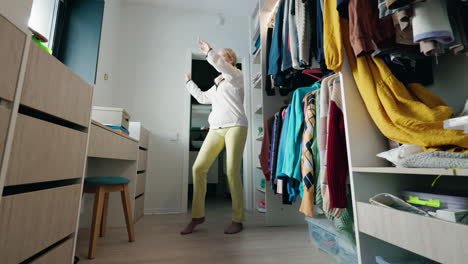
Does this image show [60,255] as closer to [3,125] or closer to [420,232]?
[3,125]

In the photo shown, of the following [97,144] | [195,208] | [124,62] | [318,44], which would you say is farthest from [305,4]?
[124,62]

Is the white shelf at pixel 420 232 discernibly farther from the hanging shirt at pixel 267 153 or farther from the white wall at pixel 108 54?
the white wall at pixel 108 54

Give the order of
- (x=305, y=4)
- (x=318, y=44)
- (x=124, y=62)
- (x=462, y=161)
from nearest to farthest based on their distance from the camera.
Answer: (x=462, y=161), (x=318, y=44), (x=305, y=4), (x=124, y=62)

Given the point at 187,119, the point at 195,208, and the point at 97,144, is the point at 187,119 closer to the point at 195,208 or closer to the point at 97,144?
the point at 195,208

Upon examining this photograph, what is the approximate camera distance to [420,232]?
0.61 meters

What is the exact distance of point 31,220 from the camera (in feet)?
2.36

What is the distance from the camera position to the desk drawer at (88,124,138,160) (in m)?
1.15

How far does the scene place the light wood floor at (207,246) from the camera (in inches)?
46.1

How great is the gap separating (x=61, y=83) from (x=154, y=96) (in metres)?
1.78

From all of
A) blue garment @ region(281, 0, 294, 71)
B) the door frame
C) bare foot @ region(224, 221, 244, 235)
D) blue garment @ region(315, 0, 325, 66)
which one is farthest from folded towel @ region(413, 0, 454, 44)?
the door frame

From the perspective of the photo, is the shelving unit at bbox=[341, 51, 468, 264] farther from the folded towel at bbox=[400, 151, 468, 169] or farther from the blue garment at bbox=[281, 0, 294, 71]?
the blue garment at bbox=[281, 0, 294, 71]

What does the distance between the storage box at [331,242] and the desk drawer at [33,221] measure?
127cm

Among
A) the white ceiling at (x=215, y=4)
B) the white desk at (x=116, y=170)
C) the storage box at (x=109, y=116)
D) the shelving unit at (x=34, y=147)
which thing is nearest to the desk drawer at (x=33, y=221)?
the shelving unit at (x=34, y=147)

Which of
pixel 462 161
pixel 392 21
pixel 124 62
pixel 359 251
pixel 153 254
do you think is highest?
pixel 124 62
